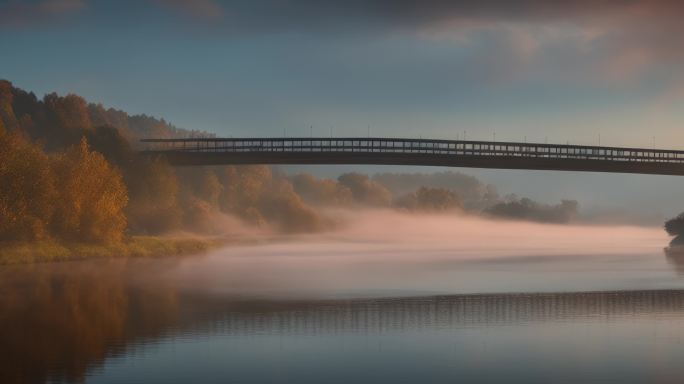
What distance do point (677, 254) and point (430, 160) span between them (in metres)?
24.9

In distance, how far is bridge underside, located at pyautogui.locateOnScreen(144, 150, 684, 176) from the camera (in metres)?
98.4

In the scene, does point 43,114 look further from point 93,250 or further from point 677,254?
point 677,254

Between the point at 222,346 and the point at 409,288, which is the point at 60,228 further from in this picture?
the point at 222,346

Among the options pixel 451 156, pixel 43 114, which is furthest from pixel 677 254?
pixel 43 114

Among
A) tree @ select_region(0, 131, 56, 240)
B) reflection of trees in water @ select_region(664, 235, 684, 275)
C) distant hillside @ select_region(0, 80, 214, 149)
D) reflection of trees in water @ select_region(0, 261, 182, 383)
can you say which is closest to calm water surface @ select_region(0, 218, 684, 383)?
reflection of trees in water @ select_region(0, 261, 182, 383)

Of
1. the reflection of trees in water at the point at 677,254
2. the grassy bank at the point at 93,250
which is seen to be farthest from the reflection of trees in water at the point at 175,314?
the reflection of trees in water at the point at 677,254

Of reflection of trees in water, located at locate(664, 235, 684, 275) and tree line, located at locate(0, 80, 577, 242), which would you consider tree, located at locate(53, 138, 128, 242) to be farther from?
reflection of trees in water, located at locate(664, 235, 684, 275)

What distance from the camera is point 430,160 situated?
98.9m

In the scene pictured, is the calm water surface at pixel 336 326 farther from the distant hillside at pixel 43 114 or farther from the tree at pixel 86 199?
the distant hillside at pixel 43 114

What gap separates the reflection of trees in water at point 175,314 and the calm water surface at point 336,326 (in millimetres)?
75

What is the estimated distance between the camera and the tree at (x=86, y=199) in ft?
240

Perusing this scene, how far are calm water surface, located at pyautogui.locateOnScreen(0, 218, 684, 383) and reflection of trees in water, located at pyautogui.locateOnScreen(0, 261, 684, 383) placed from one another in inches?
3.0

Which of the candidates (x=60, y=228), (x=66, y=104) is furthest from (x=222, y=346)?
(x=66, y=104)

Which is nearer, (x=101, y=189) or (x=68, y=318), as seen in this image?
(x=68, y=318)
